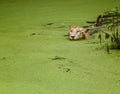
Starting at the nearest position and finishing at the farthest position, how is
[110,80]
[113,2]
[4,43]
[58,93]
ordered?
1. [58,93]
2. [110,80]
3. [4,43]
4. [113,2]

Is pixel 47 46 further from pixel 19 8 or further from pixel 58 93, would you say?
pixel 19 8

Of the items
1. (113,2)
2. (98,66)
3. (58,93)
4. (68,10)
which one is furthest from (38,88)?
(113,2)

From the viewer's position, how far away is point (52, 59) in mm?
2631

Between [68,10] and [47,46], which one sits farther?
[68,10]

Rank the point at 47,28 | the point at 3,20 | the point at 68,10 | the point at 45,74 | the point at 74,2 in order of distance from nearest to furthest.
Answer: the point at 45,74 → the point at 47,28 → the point at 3,20 → the point at 68,10 → the point at 74,2

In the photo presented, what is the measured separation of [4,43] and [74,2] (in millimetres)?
2445

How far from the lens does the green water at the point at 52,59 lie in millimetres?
2117

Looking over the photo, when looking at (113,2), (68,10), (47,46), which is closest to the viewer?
(47,46)

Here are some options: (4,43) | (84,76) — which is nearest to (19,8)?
(4,43)

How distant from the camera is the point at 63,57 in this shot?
266 centimetres

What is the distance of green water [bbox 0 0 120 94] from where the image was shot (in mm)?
2117

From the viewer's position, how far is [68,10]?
4.75 m

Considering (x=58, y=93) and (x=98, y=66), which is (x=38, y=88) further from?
(x=98, y=66)

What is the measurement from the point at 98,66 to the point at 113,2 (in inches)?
110
